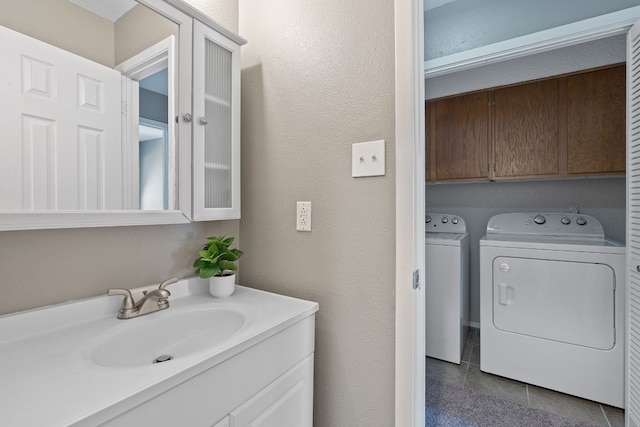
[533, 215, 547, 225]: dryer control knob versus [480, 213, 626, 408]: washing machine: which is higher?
[533, 215, 547, 225]: dryer control knob

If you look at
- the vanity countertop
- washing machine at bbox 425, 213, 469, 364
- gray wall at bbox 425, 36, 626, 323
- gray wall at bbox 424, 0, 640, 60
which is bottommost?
washing machine at bbox 425, 213, 469, 364

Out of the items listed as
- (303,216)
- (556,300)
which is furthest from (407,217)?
(556,300)

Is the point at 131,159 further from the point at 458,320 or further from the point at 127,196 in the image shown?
the point at 458,320

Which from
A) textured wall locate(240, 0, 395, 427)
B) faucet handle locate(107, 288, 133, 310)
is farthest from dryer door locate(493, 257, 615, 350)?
faucet handle locate(107, 288, 133, 310)

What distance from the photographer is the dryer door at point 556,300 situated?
1736 mm

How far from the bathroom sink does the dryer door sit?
191 centimetres

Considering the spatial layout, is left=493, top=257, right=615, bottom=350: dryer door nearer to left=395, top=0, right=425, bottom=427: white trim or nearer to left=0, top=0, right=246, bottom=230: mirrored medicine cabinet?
left=395, top=0, right=425, bottom=427: white trim

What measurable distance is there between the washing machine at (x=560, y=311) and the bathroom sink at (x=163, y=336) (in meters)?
1.91

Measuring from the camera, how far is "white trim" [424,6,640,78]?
5.04ft

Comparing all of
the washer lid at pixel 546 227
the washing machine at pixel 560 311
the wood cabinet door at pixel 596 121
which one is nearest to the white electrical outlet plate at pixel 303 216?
the washing machine at pixel 560 311

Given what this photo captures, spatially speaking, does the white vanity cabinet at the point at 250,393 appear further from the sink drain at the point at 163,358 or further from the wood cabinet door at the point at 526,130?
the wood cabinet door at the point at 526,130

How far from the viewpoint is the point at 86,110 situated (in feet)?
2.82

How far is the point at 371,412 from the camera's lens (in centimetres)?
101

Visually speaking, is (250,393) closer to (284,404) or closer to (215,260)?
(284,404)
